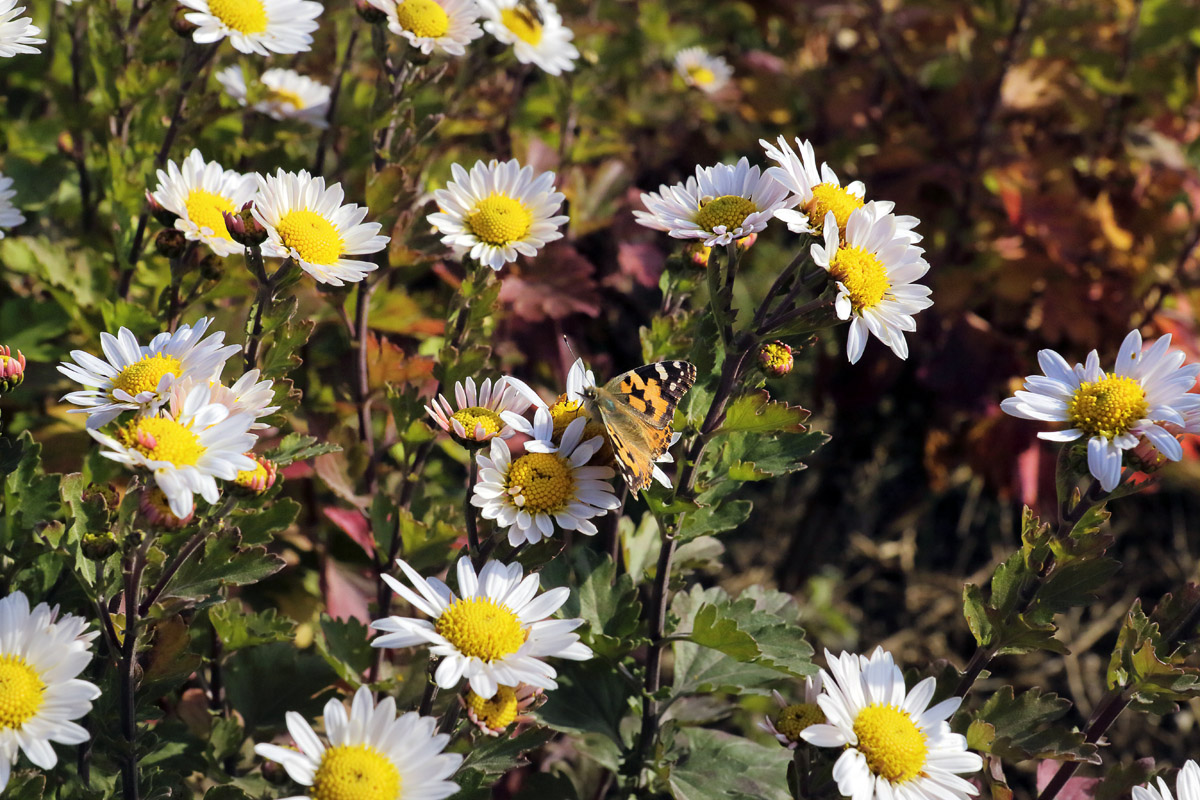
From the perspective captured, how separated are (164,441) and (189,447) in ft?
0.11

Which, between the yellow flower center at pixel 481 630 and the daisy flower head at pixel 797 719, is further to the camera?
the daisy flower head at pixel 797 719

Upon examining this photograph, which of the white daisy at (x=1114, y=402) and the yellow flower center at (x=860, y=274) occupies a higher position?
the yellow flower center at (x=860, y=274)

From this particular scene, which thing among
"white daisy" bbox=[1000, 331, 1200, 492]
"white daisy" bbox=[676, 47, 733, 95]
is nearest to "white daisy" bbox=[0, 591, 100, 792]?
"white daisy" bbox=[1000, 331, 1200, 492]

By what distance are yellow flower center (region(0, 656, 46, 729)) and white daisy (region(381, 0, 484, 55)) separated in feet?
4.64

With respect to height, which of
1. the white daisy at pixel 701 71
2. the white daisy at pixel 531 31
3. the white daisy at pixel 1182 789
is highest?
the white daisy at pixel 531 31

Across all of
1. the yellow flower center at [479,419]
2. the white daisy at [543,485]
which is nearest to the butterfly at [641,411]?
the white daisy at [543,485]

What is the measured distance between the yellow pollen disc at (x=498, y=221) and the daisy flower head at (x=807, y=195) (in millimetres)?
550

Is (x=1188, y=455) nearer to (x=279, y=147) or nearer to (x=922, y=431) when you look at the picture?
(x=922, y=431)

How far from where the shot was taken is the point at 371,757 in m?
1.40

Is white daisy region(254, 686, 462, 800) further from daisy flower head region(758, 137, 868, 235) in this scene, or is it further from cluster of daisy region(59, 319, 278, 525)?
daisy flower head region(758, 137, 868, 235)

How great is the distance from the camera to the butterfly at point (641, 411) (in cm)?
157

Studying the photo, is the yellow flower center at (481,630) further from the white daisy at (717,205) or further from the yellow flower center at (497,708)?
the white daisy at (717,205)

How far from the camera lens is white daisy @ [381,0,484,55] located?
2145 millimetres

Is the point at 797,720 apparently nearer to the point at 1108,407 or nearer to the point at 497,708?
the point at 497,708
